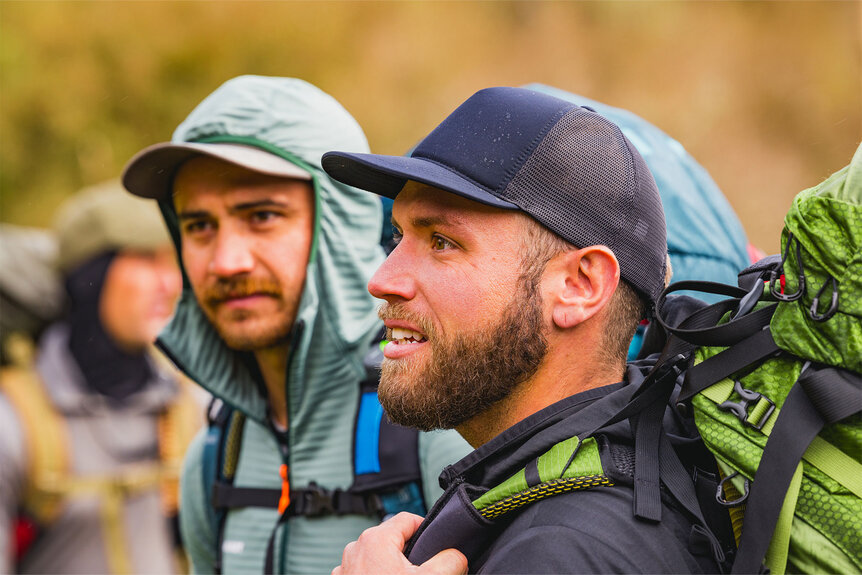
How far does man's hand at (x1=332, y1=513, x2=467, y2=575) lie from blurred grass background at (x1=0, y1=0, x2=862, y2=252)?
9.75 metres

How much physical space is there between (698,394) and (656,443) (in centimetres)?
14

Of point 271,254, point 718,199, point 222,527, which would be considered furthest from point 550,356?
point 222,527

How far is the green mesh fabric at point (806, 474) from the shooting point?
148 centimetres

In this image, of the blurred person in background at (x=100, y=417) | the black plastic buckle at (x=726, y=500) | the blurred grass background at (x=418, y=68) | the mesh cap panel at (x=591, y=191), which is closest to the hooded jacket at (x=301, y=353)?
the mesh cap panel at (x=591, y=191)

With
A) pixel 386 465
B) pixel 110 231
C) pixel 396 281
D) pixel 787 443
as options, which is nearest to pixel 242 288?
pixel 386 465

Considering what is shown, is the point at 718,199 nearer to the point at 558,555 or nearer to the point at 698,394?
the point at 698,394

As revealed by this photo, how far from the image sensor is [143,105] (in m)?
12.1

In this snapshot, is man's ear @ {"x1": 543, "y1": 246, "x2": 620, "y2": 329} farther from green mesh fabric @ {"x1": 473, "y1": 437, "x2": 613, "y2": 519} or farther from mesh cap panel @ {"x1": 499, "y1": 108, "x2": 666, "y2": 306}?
green mesh fabric @ {"x1": 473, "y1": 437, "x2": 613, "y2": 519}

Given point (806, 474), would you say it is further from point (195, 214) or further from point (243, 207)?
point (195, 214)

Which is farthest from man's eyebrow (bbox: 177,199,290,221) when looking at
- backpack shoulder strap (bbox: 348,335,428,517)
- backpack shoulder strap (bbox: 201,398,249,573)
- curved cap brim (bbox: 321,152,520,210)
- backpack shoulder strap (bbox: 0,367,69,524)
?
backpack shoulder strap (bbox: 0,367,69,524)

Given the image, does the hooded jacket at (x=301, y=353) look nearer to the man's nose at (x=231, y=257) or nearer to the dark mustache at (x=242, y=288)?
the dark mustache at (x=242, y=288)

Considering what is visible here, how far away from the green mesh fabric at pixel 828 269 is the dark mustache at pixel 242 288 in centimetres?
200

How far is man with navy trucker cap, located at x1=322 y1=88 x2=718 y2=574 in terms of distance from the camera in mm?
1872

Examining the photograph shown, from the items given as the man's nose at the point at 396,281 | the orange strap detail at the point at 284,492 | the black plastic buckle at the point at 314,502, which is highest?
the man's nose at the point at 396,281
